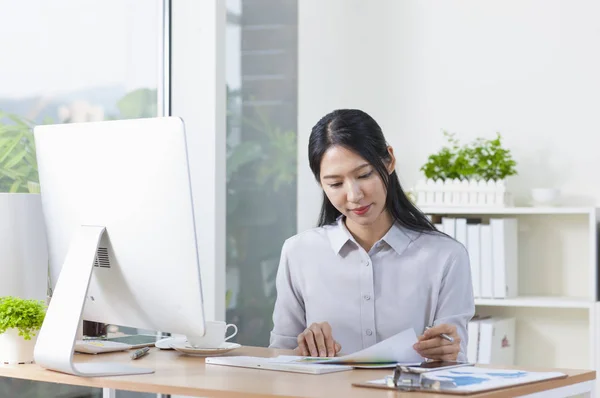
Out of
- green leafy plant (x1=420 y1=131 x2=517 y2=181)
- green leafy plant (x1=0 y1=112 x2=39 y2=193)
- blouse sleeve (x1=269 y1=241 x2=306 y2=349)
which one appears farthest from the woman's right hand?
green leafy plant (x1=420 y1=131 x2=517 y2=181)

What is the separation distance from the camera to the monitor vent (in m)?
1.94

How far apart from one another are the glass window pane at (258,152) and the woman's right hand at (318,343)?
186 centimetres

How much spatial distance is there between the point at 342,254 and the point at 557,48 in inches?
68.7

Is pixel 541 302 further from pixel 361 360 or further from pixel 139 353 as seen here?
pixel 139 353

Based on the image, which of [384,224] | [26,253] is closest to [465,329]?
[384,224]

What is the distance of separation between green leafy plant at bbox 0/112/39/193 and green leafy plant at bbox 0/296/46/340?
3.37ft

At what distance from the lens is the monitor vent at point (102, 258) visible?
194 cm

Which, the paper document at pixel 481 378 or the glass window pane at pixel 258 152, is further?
the glass window pane at pixel 258 152

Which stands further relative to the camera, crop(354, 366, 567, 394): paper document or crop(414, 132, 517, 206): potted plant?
crop(414, 132, 517, 206): potted plant

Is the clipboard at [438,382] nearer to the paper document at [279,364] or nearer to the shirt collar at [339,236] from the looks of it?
the paper document at [279,364]

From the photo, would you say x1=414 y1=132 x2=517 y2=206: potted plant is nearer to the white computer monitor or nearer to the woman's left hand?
the woman's left hand

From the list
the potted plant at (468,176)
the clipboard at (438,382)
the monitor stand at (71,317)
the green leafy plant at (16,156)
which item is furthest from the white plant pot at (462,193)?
the monitor stand at (71,317)

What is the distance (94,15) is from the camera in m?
3.50

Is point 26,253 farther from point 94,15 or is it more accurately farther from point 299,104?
point 299,104
